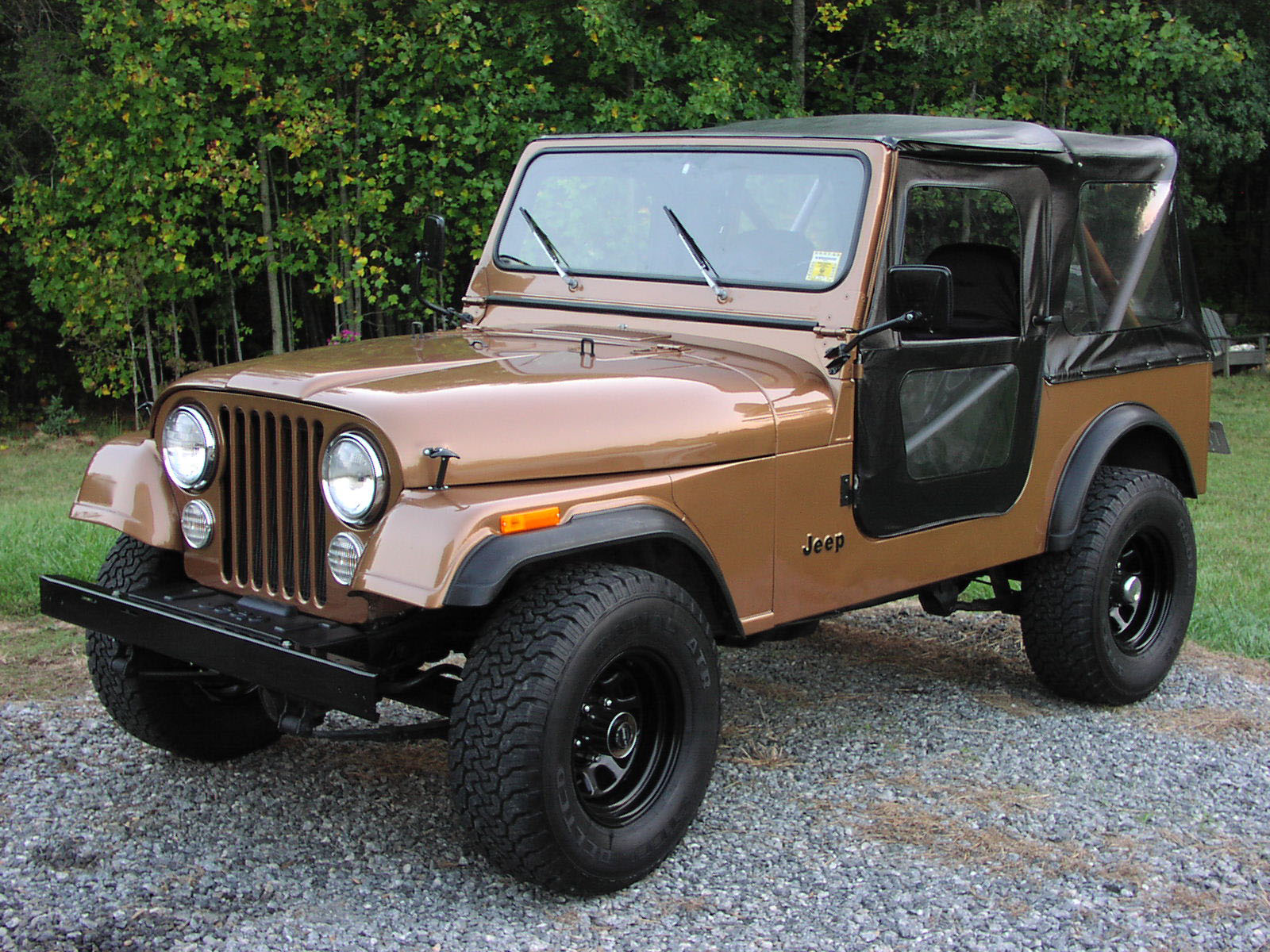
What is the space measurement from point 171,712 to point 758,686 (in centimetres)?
222

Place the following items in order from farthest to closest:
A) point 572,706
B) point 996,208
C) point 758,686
→ 1. point 758,686
2. point 996,208
3. point 572,706

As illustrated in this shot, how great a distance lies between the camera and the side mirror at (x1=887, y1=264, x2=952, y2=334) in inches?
143

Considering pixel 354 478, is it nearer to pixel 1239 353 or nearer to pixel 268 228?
pixel 268 228

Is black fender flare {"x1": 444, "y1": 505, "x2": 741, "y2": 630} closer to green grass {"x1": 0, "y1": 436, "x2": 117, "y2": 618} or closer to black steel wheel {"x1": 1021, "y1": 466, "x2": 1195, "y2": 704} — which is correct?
black steel wheel {"x1": 1021, "y1": 466, "x2": 1195, "y2": 704}

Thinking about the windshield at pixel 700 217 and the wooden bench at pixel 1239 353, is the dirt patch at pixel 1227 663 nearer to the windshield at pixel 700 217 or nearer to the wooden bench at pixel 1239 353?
the windshield at pixel 700 217

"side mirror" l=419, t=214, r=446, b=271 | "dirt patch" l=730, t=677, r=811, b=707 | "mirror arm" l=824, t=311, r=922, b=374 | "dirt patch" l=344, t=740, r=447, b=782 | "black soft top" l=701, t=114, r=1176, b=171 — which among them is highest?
"black soft top" l=701, t=114, r=1176, b=171

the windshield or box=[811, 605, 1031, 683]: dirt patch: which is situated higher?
the windshield

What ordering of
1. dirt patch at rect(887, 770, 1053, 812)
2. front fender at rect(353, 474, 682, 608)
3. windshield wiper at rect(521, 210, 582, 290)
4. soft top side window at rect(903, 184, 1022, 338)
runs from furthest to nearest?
1. windshield wiper at rect(521, 210, 582, 290)
2. soft top side window at rect(903, 184, 1022, 338)
3. dirt patch at rect(887, 770, 1053, 812)
4. front fender at rect(353, 474, 682, 608)

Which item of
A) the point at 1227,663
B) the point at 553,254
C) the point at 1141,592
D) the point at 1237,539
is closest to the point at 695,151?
→ the point at 553,254

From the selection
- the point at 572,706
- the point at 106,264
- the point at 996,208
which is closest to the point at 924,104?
the point at 106,264

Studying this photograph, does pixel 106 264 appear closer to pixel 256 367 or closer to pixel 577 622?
pixel 256 367

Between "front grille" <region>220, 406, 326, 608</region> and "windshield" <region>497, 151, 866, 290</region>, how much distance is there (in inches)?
57.7

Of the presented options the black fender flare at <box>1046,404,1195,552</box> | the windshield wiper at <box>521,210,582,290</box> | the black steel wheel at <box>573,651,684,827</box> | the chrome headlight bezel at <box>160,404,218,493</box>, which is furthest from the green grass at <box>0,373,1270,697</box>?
the black steel wheel at <box>573,651,684,827</box>

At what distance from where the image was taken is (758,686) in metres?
5.22
